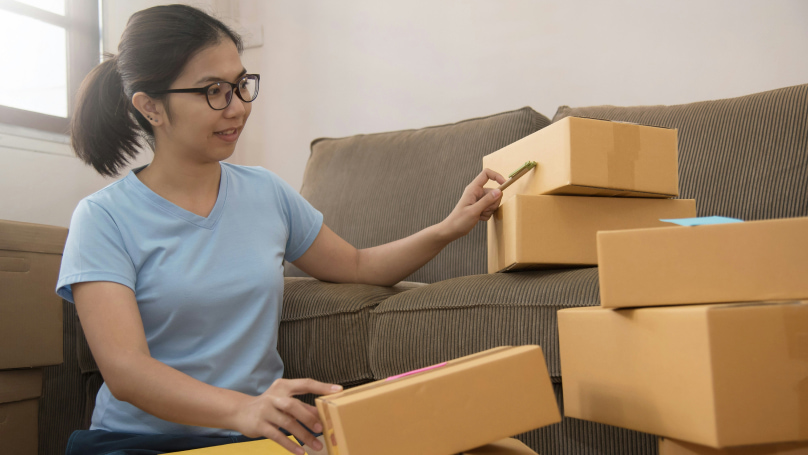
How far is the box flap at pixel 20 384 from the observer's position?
1071 millimetres

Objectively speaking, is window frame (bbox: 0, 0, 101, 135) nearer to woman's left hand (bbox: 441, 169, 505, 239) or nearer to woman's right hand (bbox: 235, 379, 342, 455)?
woman's left hand (bbox: 441, 169, 505, 239)

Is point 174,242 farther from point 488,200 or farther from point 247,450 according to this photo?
point 488,200

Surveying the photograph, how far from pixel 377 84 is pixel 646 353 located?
1.75 meters

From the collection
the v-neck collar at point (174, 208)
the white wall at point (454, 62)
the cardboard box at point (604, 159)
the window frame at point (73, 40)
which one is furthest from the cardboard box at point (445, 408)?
the window frame at point (73, 40)

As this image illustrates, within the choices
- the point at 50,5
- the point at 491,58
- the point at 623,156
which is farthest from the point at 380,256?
the point at 50,5

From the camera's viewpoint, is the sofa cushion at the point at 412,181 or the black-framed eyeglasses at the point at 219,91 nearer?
the black-framed eyeglasses at the point at 219,91

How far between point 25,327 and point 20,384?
0.11 meters

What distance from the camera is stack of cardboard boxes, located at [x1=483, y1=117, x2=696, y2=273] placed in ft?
2.99

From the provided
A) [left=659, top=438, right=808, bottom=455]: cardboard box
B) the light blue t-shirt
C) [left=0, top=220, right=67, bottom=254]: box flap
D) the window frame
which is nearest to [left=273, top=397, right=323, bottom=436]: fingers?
the light blue t-shirt

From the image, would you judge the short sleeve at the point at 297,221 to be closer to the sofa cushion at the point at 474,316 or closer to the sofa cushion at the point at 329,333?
the sofa cushion at the point at 329,333

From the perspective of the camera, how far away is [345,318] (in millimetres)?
1099

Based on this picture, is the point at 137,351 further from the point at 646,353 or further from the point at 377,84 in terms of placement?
the point at 377,84

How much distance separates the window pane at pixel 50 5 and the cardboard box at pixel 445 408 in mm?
1965

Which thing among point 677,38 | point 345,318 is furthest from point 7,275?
point 677,38
